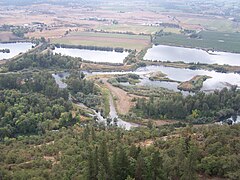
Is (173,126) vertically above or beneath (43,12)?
beneath

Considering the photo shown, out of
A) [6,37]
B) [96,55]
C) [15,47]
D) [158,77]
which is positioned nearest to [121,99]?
[158,77]

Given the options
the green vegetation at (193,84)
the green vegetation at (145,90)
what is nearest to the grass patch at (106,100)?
the green vegetation at (145,90)

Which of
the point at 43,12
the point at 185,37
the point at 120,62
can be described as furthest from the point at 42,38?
the point at 43,12

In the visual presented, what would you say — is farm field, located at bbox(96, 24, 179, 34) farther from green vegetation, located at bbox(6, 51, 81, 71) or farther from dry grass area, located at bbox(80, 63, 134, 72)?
green vegetation, located at bbox(6, 51, 81, 71)

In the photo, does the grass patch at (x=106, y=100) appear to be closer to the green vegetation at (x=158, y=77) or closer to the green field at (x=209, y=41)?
the green vegetation at (x=158, y=77)

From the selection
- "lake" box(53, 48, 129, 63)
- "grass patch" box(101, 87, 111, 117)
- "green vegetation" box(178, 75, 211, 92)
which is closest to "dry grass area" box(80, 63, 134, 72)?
"lake" box(53, 48, 129, 63)

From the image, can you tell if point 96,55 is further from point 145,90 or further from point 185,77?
point 145,90

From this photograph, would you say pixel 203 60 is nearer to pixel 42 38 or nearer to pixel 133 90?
pixel 133 90
